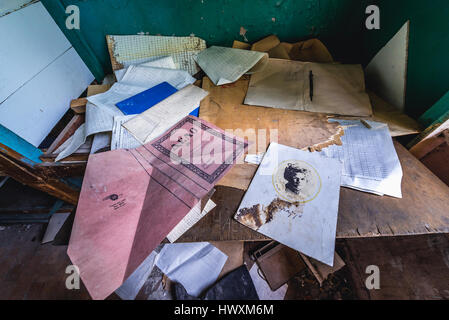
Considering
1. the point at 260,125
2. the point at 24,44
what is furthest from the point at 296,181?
the point at 24,44

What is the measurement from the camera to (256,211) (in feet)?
1.79

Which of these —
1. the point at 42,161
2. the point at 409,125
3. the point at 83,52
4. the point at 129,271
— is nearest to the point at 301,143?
the point at 409,125

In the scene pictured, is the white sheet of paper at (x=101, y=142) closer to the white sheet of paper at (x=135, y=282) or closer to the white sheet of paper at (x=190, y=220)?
the white sheet of paper at (x=190, y=220)

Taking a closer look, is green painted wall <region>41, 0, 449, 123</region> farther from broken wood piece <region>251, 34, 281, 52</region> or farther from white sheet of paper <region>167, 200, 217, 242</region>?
white sheet of paper <region>167, 200, 217, 242</region>

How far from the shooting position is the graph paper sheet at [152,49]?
0.94 m

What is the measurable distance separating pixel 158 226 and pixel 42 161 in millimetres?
633

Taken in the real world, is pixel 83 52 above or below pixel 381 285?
above

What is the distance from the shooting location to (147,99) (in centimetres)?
81

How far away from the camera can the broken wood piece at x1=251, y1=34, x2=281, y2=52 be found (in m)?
0.97

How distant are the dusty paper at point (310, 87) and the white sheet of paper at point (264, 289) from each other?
0.91 meters

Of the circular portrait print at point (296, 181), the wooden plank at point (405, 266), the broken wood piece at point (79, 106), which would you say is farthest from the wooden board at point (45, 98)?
the wooden plank at point (405, 266)
